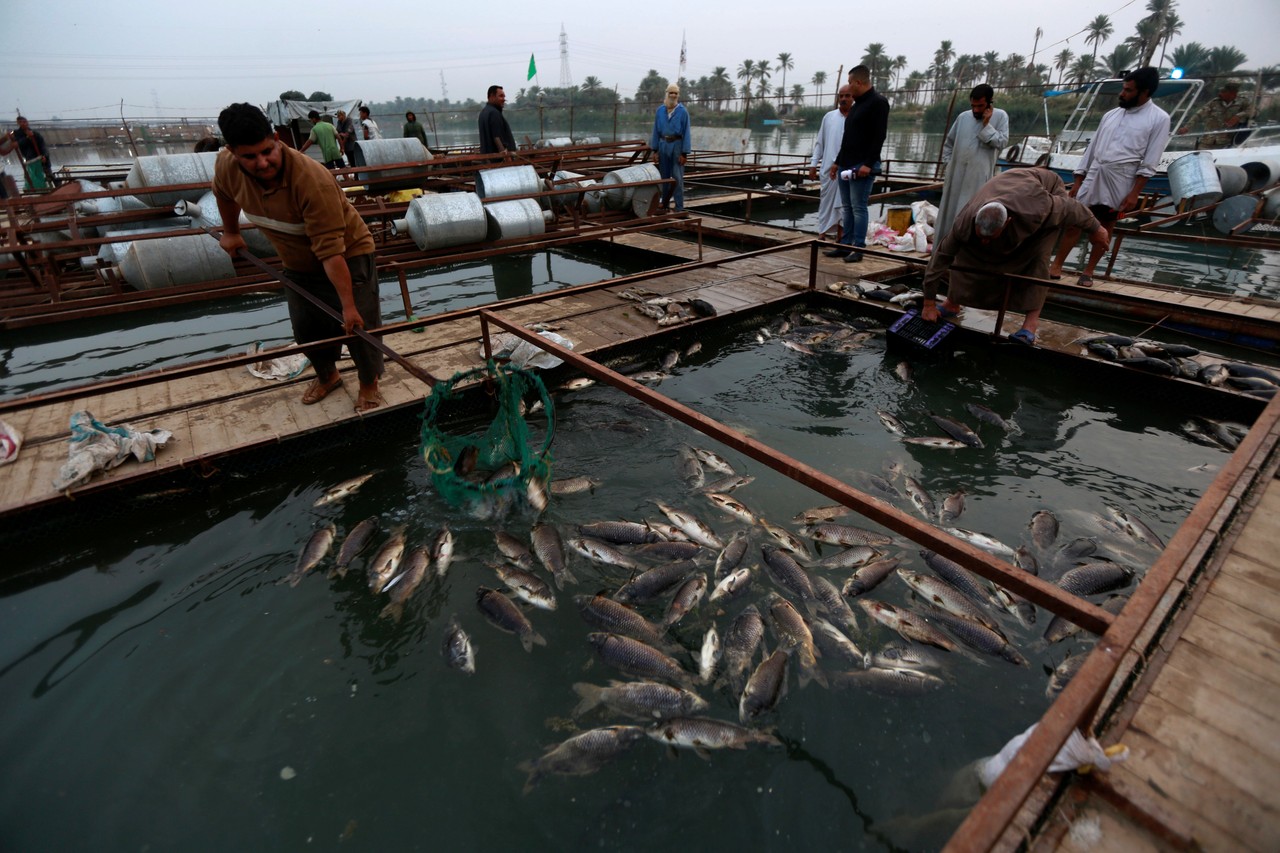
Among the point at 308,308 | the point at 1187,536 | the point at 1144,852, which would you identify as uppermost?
the point at 308,308

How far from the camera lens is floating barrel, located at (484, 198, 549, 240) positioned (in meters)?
10.0

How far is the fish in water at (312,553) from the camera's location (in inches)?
163

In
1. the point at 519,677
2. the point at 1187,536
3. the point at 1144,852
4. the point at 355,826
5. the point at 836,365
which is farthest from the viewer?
the point at 836,365

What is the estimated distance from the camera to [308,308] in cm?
517

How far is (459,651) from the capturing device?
3.55 metres

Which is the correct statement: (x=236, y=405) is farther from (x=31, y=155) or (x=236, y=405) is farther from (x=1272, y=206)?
(x=1272, y=206)

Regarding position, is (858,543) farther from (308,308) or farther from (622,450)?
(308,308)

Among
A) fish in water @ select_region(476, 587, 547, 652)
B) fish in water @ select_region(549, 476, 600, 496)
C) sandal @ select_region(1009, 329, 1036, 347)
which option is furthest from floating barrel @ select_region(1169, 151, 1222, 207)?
fish in water @ select_region(476, 587, 547, 652)

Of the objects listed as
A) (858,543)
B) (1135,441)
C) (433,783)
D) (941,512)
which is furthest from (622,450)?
(1135,441)

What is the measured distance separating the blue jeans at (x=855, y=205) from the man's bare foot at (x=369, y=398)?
22.6ft

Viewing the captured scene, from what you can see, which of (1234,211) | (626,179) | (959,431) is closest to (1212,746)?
(959,431)

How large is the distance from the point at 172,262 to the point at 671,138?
8.75 m

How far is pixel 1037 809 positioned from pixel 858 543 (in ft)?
7.35

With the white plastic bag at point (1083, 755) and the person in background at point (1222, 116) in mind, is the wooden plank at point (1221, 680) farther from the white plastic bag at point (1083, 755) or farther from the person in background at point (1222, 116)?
the person in background at point (1222, 116)
